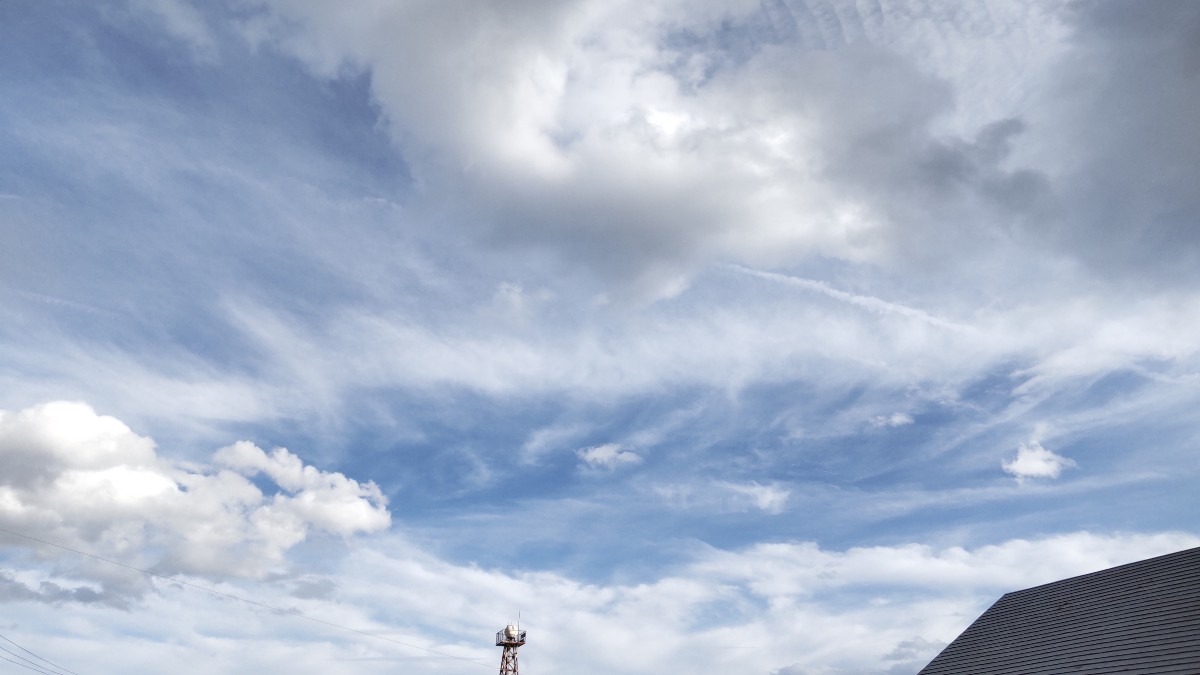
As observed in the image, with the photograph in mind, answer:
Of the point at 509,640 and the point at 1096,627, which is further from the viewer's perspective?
the point at 509,640

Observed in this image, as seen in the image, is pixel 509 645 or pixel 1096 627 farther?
pixel 509 645

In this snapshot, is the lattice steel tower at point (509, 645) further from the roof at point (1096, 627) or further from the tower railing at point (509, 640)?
the roof at point (1096, 627)

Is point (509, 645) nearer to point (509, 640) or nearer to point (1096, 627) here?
point (509, 640)

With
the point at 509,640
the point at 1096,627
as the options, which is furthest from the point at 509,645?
the point at 1096,627

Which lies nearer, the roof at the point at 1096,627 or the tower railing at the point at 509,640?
the roof at the point at 1096,627

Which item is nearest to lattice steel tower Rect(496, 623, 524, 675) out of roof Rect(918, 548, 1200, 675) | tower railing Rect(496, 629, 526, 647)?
tower railing Rect(496, 629, 526, 647)

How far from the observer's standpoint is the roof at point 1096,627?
1032 inches

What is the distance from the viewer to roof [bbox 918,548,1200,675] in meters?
26.2

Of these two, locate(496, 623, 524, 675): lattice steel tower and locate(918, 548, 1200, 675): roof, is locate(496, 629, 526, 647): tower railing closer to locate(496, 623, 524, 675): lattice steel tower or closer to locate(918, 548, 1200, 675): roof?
locate(496, 623, 524, 675): lattice steel tower

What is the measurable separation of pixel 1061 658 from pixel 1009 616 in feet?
23.1

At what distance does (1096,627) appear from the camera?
30.0 m

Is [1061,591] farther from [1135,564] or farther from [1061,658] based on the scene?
[1061,658]

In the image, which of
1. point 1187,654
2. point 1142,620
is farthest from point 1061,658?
point 1187,654

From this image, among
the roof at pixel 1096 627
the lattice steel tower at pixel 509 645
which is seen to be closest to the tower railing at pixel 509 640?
the lattice steel tower at pixel 509 645
